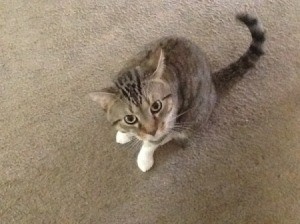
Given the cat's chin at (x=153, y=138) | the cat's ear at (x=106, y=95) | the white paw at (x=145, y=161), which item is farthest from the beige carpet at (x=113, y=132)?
the cat's ear at (x=106, y=95)

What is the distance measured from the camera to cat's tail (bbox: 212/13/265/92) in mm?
1275

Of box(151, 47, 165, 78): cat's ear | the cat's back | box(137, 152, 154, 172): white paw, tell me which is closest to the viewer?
box(151, 47, 165, 78): cat's ear

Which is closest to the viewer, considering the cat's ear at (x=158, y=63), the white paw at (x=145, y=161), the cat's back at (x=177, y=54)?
the cat's ear at (x=158, y=63)

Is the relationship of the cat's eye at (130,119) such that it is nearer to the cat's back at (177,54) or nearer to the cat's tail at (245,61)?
the cat's back at (177,54)

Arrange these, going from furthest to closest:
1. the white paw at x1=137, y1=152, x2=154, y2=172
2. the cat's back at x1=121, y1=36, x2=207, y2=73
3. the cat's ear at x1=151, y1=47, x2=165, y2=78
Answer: the white paw at x1=137, y1=152, x2=154, y2=172, the cat's back at x1=121, y1=36, x2=207, y2=73, the cat's ear at x1=151, y1=47, x2=165, y2=78

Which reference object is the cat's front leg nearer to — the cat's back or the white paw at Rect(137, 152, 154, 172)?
the white paw at Rect(137, 152, 154, 172)

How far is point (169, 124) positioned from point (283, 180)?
1.23 feet

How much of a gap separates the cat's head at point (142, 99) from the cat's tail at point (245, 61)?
0.27 m

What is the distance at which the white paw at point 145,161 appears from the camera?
123 centimetres

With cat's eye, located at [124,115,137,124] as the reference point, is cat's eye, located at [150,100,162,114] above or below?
above

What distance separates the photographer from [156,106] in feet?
3.39

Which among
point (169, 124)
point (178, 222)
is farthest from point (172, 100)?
point (178, 222)

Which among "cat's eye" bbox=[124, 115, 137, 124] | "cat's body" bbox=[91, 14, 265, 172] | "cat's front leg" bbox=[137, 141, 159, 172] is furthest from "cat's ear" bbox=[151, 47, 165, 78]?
"cat's front leg" bbox=[137, 141, 159, 172]

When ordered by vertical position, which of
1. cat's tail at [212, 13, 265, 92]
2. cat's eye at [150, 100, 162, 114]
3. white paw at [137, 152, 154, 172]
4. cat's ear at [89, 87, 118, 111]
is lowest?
white paw at [137, 152, 154, 172]
